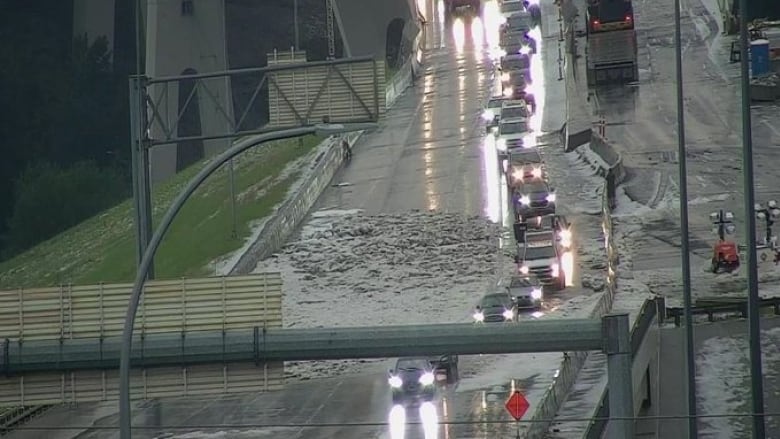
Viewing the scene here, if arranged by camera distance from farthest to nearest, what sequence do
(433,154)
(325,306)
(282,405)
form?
1. (433,154)
2. (325,306)
3. (282,405)

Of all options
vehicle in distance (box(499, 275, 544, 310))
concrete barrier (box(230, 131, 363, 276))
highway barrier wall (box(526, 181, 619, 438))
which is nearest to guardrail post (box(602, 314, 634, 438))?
highway barrier wall (box(526, 181, 619, 438))

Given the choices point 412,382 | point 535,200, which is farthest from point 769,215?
point 412,382

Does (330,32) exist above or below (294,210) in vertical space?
above

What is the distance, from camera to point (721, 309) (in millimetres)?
47375

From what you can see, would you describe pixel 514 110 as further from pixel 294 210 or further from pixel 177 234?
pixel 177 234

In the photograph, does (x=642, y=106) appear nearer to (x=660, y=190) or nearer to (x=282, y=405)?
(x=660, y=190)

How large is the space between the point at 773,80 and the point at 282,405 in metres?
43.8

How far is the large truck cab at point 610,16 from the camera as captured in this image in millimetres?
89350


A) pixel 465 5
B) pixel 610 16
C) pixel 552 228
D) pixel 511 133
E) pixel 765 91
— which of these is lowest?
pixel 552 228

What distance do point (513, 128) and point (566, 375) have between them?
36577 millimetres

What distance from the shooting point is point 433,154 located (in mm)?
77250

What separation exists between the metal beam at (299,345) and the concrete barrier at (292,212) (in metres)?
31.7

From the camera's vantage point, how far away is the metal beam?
23688 mm

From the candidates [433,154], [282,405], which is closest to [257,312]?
[282,405]
